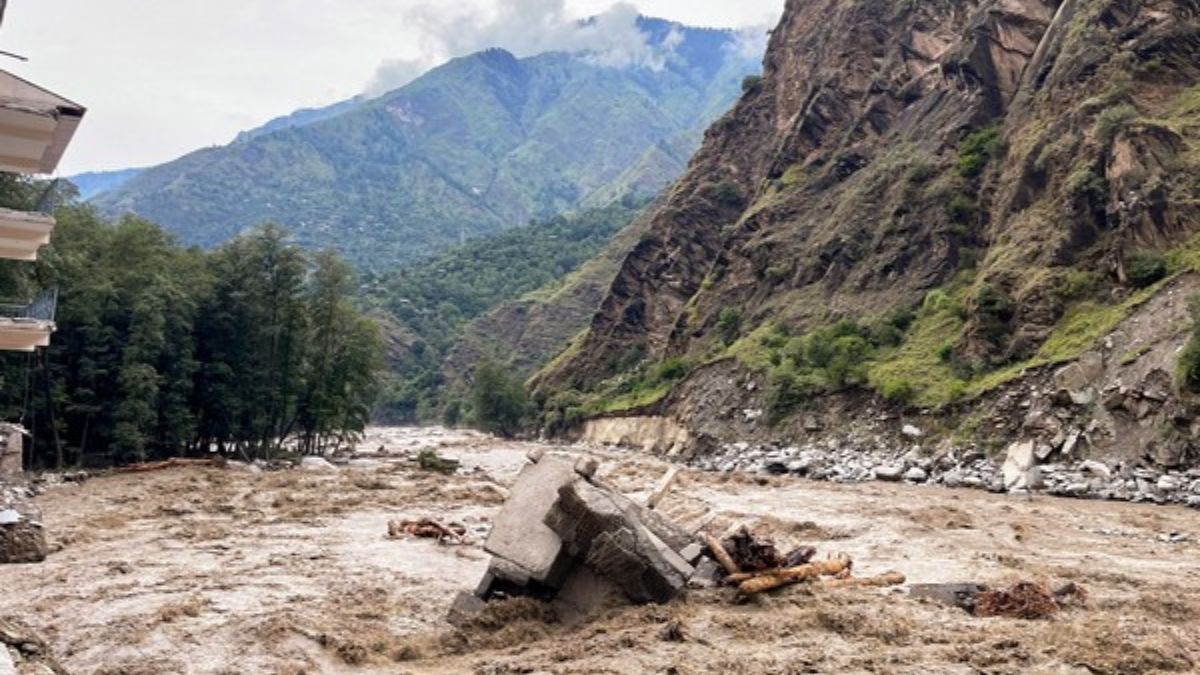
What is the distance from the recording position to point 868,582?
43.7 feet

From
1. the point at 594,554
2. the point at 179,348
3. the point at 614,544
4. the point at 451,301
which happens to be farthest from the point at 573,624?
the point at 451,301

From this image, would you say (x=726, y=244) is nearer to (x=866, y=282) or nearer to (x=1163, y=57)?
(x=866, y=282)

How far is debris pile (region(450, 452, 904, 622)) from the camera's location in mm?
11578

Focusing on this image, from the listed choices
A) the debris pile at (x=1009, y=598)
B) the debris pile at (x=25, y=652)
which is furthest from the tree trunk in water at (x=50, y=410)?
the debris pile at (x=1009, y=598)

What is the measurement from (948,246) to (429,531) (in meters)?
37.5

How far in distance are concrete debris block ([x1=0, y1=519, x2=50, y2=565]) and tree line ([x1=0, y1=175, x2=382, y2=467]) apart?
53.2ft

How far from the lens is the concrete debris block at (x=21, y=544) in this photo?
16.0 metres

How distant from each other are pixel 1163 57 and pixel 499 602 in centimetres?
4152

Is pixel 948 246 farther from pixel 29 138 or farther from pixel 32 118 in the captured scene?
pixel 32 118

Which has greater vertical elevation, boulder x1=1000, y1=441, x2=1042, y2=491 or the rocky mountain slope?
the rocky mountain slope

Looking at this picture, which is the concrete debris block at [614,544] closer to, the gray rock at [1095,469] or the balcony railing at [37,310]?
the balcony railing at [37,310]

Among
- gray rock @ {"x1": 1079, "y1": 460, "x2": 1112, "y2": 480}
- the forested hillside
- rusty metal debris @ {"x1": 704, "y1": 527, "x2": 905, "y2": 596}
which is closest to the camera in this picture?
rusty metal debris @ {"x1": 704, "y1": 527, "x2": 905, "y2": 596}

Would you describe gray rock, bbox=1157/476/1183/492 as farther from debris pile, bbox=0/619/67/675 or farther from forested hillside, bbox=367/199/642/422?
forested hillside, bbox=367/199/642/422

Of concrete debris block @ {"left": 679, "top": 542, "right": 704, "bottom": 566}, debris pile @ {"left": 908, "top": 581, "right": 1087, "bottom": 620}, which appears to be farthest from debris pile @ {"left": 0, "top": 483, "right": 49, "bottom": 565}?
debris pile @ {"left": 908, "top": 581, "right": 1087, "bottom": 620}
